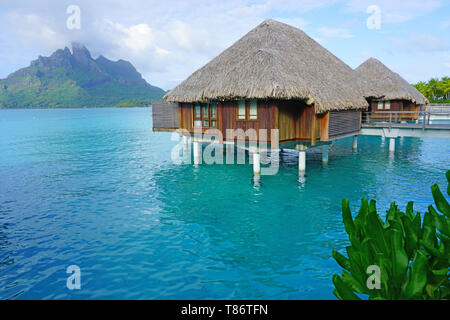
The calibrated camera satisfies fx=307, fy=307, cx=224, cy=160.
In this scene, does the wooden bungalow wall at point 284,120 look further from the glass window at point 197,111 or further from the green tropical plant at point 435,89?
the green tropical plant at point 435,89

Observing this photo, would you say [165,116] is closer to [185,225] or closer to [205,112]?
[205,112]

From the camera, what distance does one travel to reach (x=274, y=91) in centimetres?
1364

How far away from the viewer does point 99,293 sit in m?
6.71

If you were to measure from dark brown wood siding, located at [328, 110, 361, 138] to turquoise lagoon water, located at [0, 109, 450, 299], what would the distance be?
7.13ft

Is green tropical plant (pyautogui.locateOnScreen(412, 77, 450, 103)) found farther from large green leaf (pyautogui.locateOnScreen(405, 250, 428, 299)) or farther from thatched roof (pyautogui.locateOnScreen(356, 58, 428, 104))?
large green leaf (pyautogui.locateOnScreen(405, 250, 428, 299))

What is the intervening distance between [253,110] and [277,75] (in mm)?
2031

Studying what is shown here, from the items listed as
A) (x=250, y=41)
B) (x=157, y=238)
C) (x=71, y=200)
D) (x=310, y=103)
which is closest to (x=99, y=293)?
(x=157, y=238)

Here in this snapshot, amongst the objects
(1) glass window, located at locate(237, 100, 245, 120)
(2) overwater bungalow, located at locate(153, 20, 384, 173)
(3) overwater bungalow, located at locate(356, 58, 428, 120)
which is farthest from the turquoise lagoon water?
(3) overwater bungalow, located at locate(356, 58, 428, 120)

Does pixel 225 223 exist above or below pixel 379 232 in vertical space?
below

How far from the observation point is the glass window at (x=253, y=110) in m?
15.0

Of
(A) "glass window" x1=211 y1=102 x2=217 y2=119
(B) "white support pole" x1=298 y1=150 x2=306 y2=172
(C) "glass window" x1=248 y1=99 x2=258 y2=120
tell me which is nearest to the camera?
(C) "glass window" x1=248 y1=99 x2=258 y2=120

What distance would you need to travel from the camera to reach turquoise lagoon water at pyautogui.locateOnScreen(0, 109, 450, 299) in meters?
7.04
